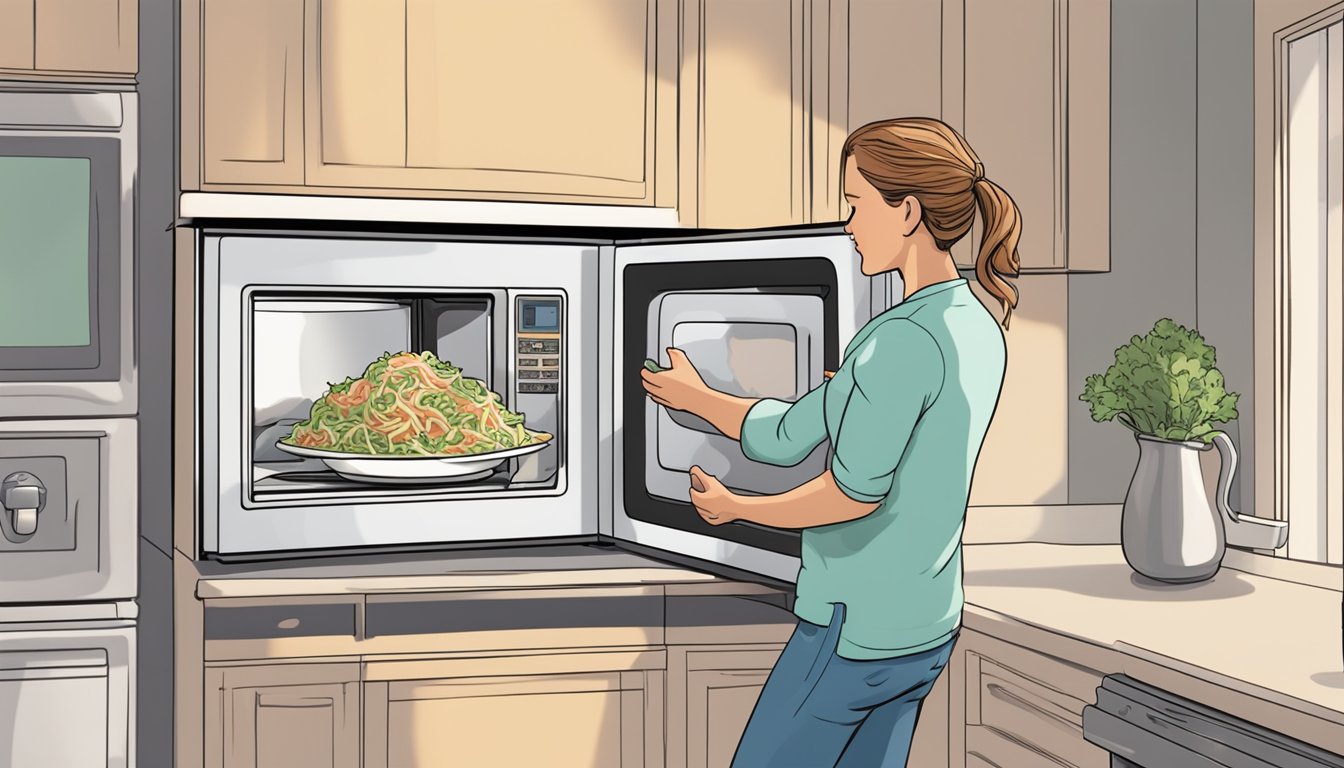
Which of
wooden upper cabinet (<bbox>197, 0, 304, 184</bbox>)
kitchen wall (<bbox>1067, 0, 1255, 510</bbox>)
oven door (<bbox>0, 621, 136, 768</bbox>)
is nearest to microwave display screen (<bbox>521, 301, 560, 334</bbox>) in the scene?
wooden upper cabinet (<bbox>197, 0, 304, 184</bbox>)

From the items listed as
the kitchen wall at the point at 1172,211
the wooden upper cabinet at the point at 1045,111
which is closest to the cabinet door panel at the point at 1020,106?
the wooden upper cabinet at the point at 1045,111

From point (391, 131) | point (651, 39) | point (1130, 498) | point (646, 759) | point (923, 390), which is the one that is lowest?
point (646, 759)

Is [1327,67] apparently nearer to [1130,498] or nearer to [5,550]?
[1130,498]

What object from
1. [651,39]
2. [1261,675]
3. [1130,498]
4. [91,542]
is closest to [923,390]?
[1261,675]

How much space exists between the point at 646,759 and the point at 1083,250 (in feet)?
3.53

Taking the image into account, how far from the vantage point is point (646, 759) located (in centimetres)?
169

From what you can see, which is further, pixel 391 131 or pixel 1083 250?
pixel 1083 250

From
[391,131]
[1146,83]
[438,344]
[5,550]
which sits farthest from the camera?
[1146,83]

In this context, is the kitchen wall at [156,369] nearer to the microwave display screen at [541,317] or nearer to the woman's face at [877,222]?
the microwave display screen at [541,317]

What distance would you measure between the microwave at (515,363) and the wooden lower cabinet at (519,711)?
0.63 ft

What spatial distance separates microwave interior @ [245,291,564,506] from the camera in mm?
1698

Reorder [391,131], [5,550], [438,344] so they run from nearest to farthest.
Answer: [5,550] < [391,131] < [438,344]

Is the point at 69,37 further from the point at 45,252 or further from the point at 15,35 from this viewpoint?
the point at 45,252

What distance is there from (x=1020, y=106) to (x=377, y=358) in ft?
3.70
